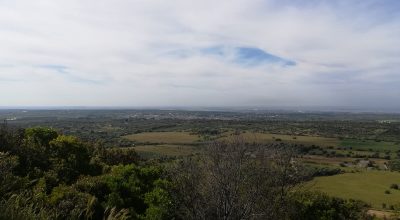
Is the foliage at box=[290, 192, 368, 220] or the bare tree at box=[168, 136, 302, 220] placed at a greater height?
the bare tree at box=[168, 136, 302, 220]

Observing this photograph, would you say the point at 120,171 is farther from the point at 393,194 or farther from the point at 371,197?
the point at 393,194

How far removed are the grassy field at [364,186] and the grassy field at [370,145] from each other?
31.6 meters

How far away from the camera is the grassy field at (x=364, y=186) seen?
4766cm

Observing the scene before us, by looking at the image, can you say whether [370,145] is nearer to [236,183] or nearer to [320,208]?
[320,208]

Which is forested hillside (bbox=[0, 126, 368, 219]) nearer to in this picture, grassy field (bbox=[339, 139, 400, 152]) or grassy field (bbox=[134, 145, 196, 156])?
grassy field (bbox=[134, 145, 196, 156])

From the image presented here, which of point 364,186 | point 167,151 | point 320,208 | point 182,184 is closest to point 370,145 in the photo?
point 364,186

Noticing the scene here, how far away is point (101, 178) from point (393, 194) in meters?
40.1

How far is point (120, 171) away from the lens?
25.7 m

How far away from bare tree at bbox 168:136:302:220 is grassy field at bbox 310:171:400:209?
17.2 m

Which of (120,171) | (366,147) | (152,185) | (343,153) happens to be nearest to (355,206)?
(152,185)

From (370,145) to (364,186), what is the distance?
163ft

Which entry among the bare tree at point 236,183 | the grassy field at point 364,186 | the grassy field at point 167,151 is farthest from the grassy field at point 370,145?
the bare tree at point 236,183

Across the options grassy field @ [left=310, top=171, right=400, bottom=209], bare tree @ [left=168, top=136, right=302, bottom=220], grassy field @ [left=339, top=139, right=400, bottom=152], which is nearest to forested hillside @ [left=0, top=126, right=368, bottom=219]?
bare tree @ [left=168, top=136, right=302, bottom=220]

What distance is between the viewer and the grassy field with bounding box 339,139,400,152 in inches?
3730
